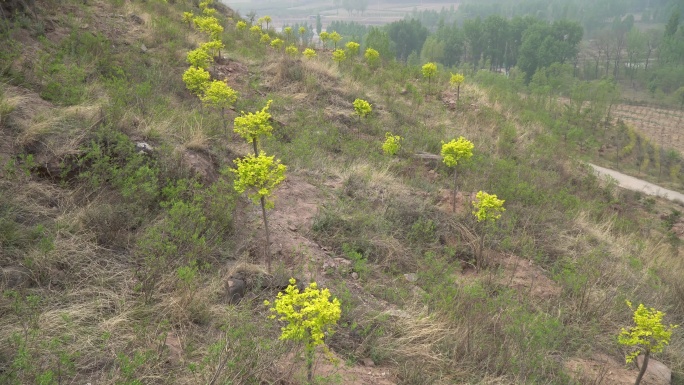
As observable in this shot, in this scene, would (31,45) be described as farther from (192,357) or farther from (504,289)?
(504,289)

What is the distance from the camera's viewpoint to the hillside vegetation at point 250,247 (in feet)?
8.98

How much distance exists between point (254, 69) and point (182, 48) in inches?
63.8

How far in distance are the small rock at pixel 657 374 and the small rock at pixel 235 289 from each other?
380 cm

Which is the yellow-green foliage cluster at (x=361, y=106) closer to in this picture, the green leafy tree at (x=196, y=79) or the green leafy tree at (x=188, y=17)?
the green leafy tree at (x=196, y=79)

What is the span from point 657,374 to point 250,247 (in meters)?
4.10

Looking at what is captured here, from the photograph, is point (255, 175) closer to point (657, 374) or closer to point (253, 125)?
point (253, 125)

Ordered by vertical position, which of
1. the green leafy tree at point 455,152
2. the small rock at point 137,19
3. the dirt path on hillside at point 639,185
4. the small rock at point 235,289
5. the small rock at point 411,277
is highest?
the small rock at point 137,19

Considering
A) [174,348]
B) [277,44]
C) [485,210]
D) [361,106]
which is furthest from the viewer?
[277,44]

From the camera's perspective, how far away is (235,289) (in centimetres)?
344

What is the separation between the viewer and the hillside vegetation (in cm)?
274

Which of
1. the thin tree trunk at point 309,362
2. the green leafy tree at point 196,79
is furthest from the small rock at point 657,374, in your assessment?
the green leafy tree at point 196,79

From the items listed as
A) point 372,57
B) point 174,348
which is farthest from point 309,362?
point 372,57

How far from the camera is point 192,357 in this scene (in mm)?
2672

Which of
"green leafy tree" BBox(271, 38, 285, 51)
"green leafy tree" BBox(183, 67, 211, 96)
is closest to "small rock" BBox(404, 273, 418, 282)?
"green leafy tree" BBox(183, 67, 211, 96)
